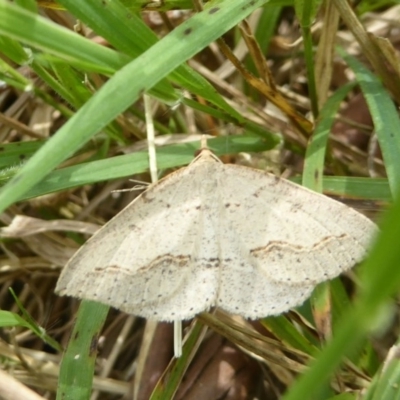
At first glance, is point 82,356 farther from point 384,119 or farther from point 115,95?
point 384,119

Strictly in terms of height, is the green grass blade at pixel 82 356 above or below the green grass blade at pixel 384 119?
below

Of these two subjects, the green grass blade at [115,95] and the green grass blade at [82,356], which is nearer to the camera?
the green grass blade at [115,95]

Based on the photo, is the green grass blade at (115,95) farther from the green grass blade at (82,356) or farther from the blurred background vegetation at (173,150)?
the green grass blade at (82,356)

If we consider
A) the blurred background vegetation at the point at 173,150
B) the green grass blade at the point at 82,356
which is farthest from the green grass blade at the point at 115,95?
the green grass blade at the point at 82,356

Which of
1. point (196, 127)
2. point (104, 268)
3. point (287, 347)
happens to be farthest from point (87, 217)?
point (287, 347)

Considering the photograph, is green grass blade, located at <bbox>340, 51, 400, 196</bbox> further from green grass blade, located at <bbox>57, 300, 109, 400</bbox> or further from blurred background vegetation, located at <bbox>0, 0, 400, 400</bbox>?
green grass blade, located at <bbox>57, 300, 109, 400</bbox>

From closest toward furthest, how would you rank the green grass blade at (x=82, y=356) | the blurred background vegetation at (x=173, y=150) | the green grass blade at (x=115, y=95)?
the green grass blade at (x=115, y=95)
the blurred background vegetation at (x=173, y=150)
the green grass blade at (x=82, y=356)

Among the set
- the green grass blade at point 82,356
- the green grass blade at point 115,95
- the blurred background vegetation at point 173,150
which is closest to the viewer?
the green grass blade at point 115,95

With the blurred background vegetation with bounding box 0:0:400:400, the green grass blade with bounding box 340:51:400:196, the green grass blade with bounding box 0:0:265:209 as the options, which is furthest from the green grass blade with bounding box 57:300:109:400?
the green grass blade with bounding box 340:51:400:196

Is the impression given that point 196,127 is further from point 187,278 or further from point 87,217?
point 187,278

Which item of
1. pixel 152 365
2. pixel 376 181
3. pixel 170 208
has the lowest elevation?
pixel 152 365

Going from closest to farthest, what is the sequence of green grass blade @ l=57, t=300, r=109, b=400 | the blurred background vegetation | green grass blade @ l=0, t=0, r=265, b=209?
green grass blade @ l=0, t=0, r=265, b=209 → the blurred background vegetation → green grass blade @ l=57, t=300, r=109, b=400
